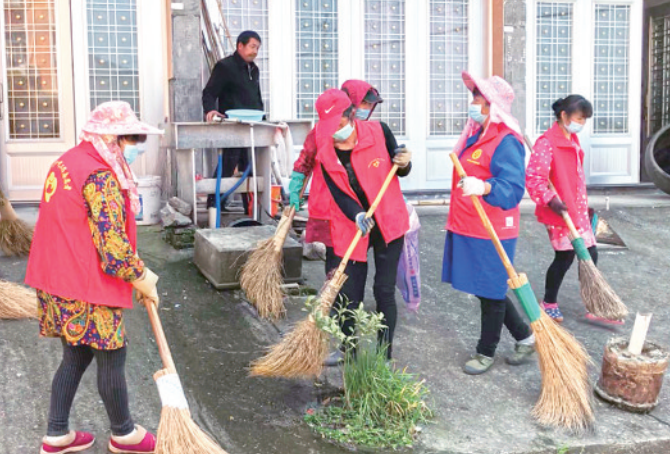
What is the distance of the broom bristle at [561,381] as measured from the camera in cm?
439

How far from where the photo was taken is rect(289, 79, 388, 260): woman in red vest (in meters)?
5.12

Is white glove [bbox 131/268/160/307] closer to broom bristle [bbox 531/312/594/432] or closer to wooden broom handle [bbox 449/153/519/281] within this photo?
wooden broom handle [bbox 449/153/519/281]

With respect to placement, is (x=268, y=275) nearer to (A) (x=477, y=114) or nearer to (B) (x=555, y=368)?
(A) (x=477, y=114)

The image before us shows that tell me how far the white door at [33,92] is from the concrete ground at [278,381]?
2371 mm

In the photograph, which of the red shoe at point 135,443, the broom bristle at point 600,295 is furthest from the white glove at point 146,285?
the broom bristle at point 600,295

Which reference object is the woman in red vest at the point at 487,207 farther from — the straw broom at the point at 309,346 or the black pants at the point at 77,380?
the black pants at the point at 77,380

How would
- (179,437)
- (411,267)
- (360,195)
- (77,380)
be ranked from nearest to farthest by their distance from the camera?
1. (179,437)
2. (77,380)
3. (360,195)
4. (411,267)

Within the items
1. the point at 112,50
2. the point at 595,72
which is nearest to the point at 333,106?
the point at 112,50

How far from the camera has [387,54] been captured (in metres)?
10.2

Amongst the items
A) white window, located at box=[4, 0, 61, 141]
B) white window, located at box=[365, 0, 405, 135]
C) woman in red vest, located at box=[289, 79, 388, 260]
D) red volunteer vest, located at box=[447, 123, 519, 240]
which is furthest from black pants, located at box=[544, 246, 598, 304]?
white window, located at box=[4, 0, 61, 141]

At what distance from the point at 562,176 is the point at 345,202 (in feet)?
5.92

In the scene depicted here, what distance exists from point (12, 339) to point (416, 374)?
2.45 meters

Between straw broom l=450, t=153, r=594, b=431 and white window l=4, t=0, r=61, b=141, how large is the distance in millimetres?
5629

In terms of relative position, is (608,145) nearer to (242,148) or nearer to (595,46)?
(595,46)
